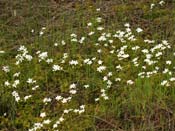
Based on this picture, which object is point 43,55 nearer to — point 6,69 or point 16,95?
point 6,69

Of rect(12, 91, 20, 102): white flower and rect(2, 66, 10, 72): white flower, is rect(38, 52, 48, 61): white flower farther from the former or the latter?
rect(12, 91, 20, 102): white flower

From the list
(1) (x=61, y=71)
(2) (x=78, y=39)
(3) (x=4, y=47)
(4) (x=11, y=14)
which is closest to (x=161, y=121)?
(1) (x=61, y=71)

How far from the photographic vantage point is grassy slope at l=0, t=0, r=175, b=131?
4699 mm

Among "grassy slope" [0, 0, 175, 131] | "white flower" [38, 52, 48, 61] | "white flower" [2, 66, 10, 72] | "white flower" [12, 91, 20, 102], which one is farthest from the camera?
"white flower" [38, 52, 48, 61]

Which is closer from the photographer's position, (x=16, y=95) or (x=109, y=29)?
(x=16, y=95)

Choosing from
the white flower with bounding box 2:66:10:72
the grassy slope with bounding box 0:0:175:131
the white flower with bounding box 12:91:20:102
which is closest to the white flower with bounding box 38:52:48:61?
the grassy slope with bounding box 0:0:175:131

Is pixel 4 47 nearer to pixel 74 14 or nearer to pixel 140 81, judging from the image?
pixel 74 14

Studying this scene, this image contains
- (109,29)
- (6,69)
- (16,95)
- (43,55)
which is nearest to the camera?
(16,95)

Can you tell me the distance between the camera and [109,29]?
632 centimetres

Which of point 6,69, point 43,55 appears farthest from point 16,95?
point 43,55

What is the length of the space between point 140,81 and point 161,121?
1.59 ft

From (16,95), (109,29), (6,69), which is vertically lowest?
(16,95)

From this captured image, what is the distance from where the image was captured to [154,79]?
196 inches

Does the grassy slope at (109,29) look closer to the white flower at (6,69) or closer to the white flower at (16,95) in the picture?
the white flower at (16,95)
